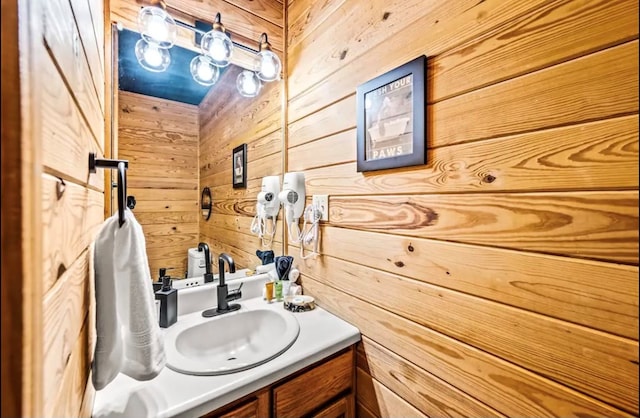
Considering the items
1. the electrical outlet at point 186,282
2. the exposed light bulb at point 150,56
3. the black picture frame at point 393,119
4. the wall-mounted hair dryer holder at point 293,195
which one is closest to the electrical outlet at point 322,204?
the wall-mounted hair dryer holder at point 293,195

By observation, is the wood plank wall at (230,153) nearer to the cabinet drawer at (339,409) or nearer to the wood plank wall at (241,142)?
the wood plank wall at (241,142)

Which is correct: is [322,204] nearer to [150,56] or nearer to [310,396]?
[310,396]

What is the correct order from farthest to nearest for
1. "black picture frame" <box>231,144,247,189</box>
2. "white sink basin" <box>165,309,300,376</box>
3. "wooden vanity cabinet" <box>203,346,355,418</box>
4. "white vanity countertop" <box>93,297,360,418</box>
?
"black picture frame" <box>231,144,247,189</box> < "white sink basin" <box>165,309,300,376</box> < "wooden vanity cabinet" <box>203,346,355,418</box> < "white vanity countertop" <box>93,297,360,418</box>

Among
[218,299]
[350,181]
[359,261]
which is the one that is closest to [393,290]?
[359,261]

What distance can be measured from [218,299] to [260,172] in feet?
2.15

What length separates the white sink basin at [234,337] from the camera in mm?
877

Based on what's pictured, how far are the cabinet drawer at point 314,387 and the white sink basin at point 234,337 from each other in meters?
0.11

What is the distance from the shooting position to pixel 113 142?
999 millimetres

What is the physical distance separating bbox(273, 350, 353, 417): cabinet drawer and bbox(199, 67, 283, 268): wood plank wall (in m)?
0.64

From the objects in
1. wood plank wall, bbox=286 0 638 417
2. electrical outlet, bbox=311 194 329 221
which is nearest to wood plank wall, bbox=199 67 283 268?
electrical outlet, bbox=311 194 329 221

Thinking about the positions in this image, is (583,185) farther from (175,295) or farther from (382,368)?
(175,295)

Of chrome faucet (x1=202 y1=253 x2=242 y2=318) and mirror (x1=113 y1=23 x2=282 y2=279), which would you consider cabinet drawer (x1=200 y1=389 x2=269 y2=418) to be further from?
mirror (x1=113 y1=23 x2=282 y2=279)

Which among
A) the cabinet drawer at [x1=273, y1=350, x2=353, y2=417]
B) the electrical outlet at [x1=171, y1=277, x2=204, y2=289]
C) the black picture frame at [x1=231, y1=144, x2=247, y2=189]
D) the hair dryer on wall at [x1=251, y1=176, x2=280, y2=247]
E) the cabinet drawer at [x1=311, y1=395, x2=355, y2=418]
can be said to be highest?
the black picture frame at [x1=231, y1=144, x2=247, y2=189]

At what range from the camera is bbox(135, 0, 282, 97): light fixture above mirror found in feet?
3.39
